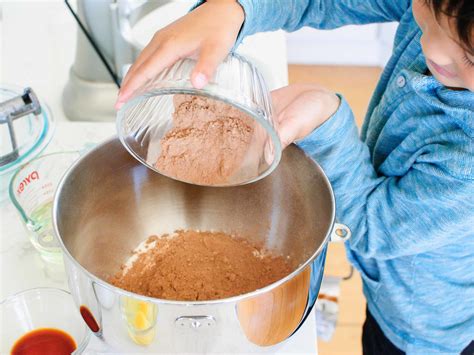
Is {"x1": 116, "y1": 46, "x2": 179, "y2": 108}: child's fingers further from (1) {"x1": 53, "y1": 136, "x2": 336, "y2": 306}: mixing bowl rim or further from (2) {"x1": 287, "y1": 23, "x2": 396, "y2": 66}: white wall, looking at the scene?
(2) {"x1": 287, "y1": 23, "x2": 396, "y2": 66}: white wall

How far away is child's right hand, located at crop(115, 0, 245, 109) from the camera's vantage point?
0.43 metres

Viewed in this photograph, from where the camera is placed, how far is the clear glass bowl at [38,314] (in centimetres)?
52

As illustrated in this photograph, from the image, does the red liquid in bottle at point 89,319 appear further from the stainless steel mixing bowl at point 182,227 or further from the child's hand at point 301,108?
the child's hand at point 301,108

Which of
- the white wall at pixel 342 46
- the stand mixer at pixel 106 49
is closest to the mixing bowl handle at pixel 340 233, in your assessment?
the stand mixer at pixel 106 49

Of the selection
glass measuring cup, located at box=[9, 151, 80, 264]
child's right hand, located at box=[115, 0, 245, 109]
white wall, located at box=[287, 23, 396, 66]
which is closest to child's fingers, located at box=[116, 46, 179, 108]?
child's right hand, located at box=[115, 0, 245, 109]

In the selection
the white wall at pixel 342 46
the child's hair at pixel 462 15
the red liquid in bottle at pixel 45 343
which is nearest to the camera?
the child's hair at pixel 462 15

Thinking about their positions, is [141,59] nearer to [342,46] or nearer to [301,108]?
[301,108]

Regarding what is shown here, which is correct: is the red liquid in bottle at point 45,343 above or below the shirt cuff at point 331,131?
below

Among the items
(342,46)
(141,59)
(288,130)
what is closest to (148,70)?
(141,59)

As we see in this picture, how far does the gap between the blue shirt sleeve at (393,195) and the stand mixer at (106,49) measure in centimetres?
22

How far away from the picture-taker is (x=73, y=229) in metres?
0.54

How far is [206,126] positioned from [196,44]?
70mm

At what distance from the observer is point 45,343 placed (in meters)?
0.52

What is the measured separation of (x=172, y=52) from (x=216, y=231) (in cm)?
24
